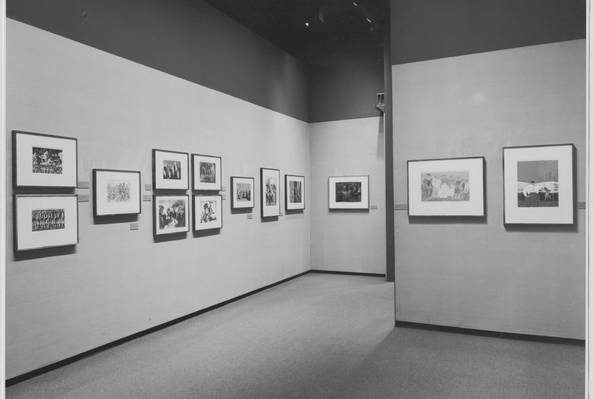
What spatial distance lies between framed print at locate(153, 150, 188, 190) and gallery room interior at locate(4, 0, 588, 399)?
0.03 m

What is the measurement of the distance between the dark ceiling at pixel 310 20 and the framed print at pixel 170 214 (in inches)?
146

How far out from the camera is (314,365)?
5.16m

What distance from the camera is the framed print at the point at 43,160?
189 inches

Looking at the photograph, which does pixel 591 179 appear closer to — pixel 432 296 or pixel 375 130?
pixel 432 296

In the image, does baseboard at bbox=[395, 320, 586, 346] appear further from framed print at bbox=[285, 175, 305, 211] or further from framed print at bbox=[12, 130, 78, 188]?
framed print at bbox=[12, 130, 78, 188]

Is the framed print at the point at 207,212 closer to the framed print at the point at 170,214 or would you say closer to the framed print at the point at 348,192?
the framed print at the point at 170,214

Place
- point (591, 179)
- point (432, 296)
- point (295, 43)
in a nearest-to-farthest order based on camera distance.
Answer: point (591, 179)
point (432, 296)
point (295, 43)

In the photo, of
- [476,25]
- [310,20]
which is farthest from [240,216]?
[476,25]

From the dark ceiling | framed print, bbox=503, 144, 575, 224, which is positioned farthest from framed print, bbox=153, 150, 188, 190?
framed print, bbox=503, 144, 575, 224

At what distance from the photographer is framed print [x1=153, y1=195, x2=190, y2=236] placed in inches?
264

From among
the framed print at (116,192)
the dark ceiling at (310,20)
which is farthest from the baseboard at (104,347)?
the dark ceiling at (310,20)

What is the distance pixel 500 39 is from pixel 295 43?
5547 mm

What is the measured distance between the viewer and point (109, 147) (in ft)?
19.5

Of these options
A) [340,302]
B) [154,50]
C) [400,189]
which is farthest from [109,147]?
[340,302]
